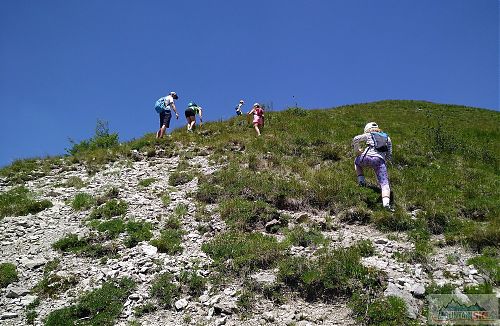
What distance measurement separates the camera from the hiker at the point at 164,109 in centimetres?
2162

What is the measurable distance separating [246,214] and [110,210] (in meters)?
4.45

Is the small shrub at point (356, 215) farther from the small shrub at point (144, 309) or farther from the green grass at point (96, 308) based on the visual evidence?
the green grass at point (96, 308)

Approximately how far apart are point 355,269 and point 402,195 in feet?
18.0

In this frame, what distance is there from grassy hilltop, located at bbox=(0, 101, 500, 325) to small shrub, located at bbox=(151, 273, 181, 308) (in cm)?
9

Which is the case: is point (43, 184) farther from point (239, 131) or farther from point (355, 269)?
point (355, 269)

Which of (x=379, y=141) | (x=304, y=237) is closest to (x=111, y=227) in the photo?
(x=304, y=237)

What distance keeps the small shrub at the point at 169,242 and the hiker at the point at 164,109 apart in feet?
34.1

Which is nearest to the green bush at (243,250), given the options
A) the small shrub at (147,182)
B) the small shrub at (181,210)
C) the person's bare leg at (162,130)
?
the small shrub at (181,210)

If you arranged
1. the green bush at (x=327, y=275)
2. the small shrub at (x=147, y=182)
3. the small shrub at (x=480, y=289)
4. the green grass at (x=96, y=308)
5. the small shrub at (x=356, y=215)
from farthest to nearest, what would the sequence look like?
the small shrub at (x=147, y=182) < the small shrub at (x=356, y=215) < the green bush at (x=327, y=275) < the green grass at (x=96, y=308) < the small shrub at (x=480, y=289)

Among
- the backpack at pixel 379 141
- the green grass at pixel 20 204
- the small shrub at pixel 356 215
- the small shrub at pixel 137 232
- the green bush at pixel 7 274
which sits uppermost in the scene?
the backpack at pixel 379 141

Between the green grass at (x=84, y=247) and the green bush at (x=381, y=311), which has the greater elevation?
the green grass at (x=84, y=247)

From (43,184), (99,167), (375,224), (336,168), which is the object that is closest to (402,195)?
(375,224)

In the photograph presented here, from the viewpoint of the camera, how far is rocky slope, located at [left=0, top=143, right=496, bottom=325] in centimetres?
878

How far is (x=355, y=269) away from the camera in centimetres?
941
